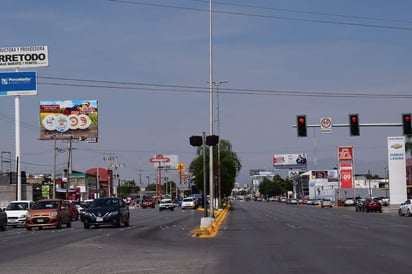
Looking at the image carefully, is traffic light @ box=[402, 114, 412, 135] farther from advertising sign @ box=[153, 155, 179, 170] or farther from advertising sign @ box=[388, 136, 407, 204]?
advertising sign @ box=[153, 155, 179, 170]

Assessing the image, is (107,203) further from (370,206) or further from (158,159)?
(158,159)

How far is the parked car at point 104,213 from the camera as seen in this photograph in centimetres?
3906

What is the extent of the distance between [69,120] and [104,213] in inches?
1714

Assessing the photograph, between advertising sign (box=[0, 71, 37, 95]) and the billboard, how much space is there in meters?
22.3

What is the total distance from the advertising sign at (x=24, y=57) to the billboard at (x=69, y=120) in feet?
56.7

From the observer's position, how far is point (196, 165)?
101 metres

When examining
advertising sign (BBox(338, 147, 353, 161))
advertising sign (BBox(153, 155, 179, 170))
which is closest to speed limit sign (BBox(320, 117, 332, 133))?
advertising sign (BBox(338, 147, 353, 161))

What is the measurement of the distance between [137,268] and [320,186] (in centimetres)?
16131

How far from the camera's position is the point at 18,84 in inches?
2283

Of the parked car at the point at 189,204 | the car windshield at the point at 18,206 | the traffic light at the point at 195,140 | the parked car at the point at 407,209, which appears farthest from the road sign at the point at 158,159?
the traffic light at the point at 195,140

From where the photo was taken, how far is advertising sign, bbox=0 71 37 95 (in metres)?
58.0

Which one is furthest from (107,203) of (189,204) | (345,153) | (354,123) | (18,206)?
(345,153)

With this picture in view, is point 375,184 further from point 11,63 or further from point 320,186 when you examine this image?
point 11,63

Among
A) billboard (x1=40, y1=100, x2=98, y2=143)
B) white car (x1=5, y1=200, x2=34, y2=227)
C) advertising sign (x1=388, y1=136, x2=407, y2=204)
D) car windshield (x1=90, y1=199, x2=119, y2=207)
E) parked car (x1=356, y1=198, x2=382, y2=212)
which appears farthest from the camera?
advertising sign (x1=388, y1=136, x2=407, y2=204)
